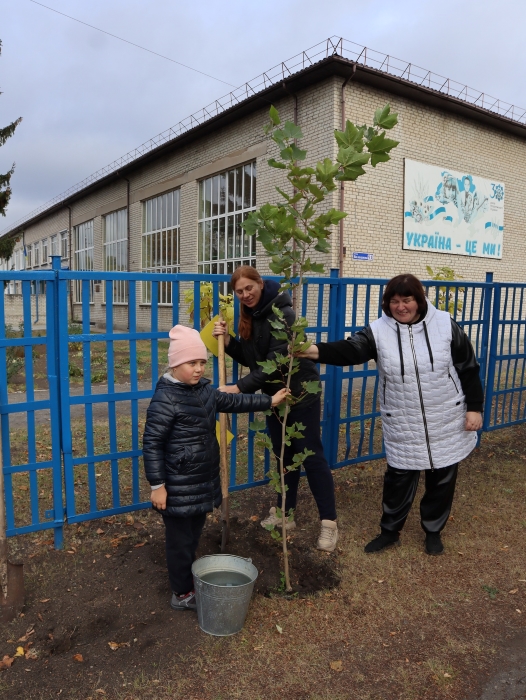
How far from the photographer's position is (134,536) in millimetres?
3594

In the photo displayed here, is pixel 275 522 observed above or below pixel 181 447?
below

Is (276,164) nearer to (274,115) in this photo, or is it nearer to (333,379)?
(274,115)

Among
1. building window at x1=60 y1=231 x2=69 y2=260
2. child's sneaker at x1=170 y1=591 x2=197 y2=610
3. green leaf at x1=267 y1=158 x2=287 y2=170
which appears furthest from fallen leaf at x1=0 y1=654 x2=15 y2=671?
building window at x1=60 y1=231 x2=69 y2=260

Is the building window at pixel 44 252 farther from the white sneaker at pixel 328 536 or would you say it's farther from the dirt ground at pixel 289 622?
the white sneaker at pixel 328 536

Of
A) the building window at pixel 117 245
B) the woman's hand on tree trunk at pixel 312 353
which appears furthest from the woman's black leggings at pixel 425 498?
the building window at pixel 117 245

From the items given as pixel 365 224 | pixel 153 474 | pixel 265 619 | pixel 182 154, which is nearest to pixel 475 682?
pixel 265 619

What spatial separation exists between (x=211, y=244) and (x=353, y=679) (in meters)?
16.0

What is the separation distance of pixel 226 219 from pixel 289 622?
14.9 meters

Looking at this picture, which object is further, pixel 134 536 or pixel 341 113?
pixel 341 113

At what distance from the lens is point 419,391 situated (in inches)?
127

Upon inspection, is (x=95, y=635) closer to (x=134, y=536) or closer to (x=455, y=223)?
(x=134, y=536)

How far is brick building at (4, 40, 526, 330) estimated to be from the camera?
12.5 m

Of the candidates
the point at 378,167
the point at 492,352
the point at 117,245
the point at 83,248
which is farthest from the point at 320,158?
the point at 83,248

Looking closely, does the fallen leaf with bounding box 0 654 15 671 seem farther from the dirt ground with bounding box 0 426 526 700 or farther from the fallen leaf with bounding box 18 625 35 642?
the fallen leaf with bounding box 18 625 35 642
